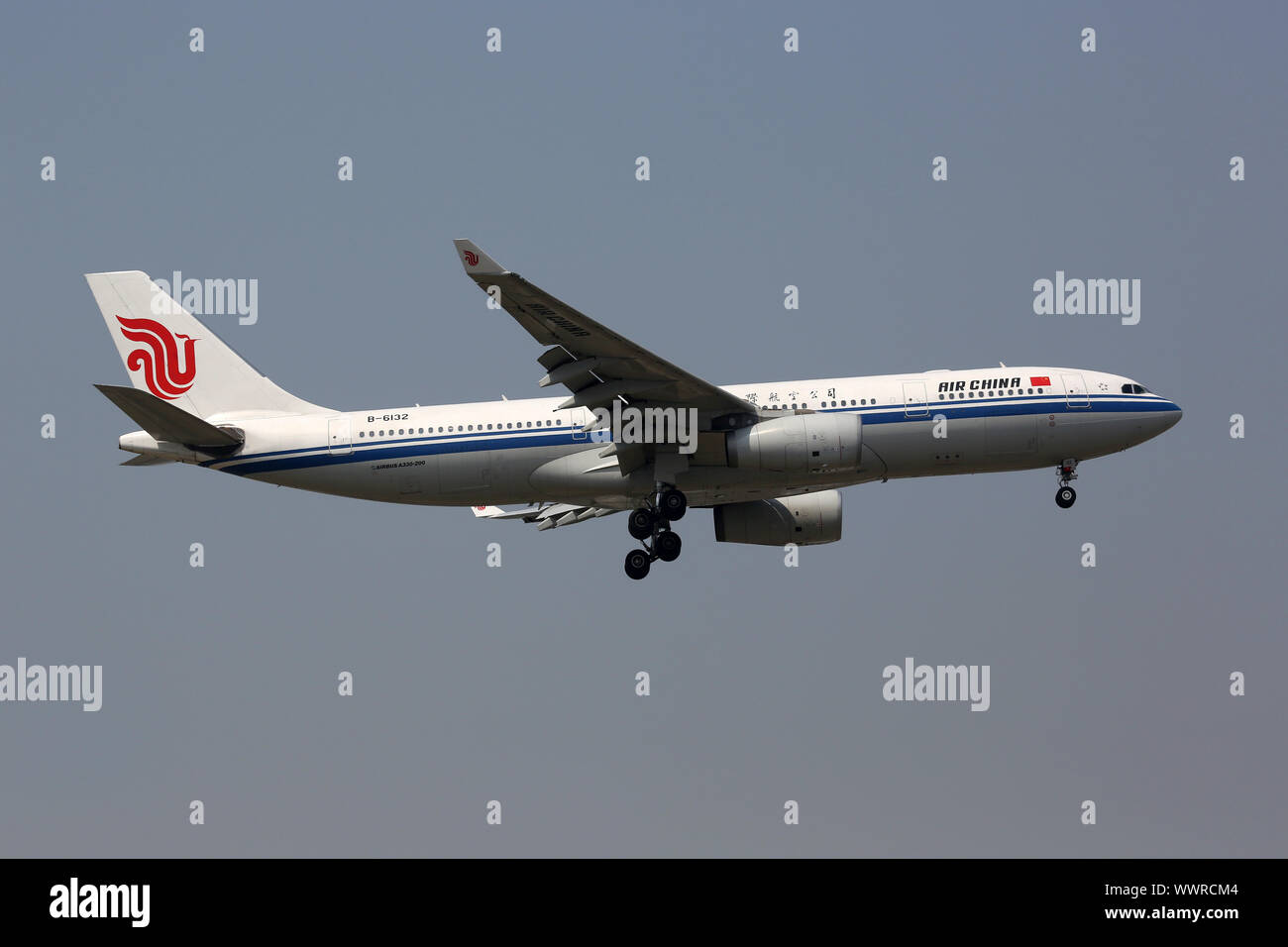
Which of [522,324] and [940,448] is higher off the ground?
[522,324]

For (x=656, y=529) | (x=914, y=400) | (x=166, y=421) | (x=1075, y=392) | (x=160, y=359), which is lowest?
(x=656, y=529)

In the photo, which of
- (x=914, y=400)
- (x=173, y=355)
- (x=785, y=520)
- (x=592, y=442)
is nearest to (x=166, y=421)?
(x=173, y=355)

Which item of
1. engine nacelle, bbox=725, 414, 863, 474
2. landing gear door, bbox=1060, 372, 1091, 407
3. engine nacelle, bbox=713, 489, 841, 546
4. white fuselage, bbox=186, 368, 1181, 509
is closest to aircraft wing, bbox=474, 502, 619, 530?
engine nacelle, bbox=713, 489, 841, 546

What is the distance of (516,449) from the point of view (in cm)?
4153

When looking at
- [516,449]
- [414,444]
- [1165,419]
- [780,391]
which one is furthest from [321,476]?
[1165,419]

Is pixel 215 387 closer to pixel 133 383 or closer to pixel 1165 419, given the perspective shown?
pixel 133 383

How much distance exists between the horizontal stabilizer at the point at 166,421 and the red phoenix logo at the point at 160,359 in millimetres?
2821

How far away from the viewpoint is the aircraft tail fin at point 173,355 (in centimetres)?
4378

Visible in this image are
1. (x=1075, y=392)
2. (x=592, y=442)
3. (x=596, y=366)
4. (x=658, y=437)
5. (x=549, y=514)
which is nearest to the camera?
(x=596, y=366)

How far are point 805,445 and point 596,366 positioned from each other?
5.67 m

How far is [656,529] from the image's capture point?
4278cm

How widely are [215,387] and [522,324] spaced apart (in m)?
10.9

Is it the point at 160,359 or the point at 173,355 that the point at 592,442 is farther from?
the point at 160,359
